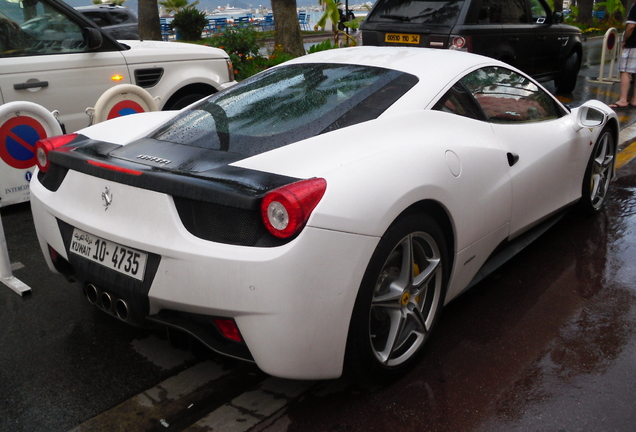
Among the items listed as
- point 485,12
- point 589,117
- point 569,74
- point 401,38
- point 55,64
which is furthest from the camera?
point 569,74

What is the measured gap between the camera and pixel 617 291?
12.5 feet

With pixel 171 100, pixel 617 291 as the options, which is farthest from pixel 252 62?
pixel 617 291

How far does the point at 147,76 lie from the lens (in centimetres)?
629

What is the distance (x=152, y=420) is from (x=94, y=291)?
0.62 meters

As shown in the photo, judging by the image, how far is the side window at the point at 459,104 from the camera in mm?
3325

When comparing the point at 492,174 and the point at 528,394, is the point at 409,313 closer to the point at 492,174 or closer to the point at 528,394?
the point at 528,394

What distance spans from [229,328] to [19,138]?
343 centimetres

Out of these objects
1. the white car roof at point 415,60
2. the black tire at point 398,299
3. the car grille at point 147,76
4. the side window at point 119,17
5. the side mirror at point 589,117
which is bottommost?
the black tire at point 398,299

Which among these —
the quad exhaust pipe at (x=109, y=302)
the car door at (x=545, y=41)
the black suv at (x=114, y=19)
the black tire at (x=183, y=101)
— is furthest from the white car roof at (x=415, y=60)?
the black suv at (x=114, y=19)

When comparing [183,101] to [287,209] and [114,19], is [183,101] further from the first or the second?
[114,19]

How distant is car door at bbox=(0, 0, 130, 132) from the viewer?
214 inches

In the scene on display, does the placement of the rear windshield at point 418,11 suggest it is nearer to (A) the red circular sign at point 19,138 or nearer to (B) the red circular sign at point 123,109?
(B) the red circular sign at point 123,109

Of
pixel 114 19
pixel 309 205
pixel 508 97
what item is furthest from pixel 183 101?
pixel 114 19

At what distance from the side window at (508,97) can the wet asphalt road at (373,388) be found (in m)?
1.03
